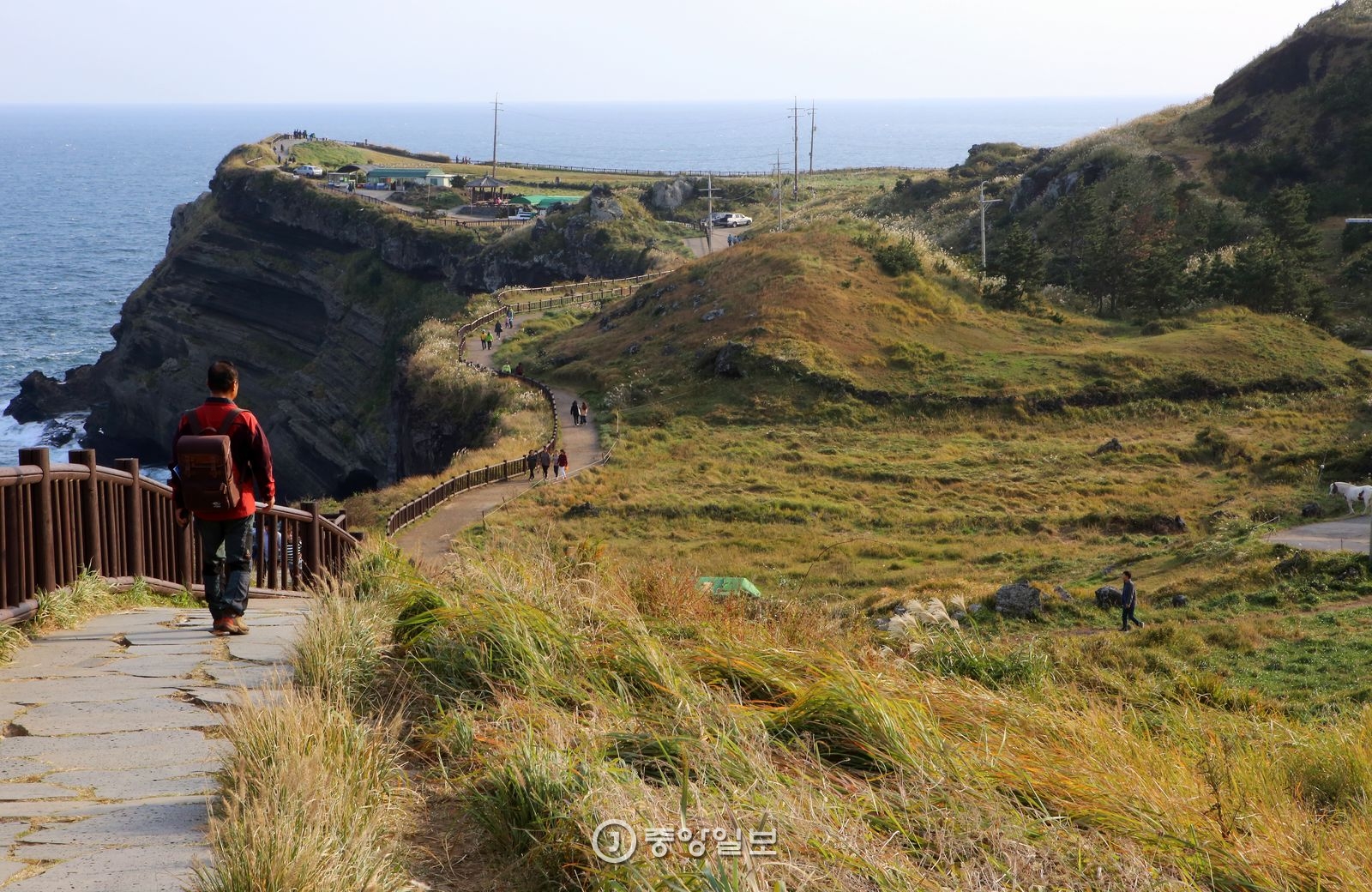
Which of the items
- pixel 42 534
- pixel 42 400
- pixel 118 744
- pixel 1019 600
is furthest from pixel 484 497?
pixel 42 400

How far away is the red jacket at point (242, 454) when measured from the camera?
325 inches

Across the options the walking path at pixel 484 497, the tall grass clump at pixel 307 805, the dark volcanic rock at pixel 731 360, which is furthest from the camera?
the dark volcanic rock at pixel 731 360

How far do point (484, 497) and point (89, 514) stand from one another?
84.7ft

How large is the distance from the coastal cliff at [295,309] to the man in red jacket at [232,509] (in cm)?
6226

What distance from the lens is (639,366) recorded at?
159 feet

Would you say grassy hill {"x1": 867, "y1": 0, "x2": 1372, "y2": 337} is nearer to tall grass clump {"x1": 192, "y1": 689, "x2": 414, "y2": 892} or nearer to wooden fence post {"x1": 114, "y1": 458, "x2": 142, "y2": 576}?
wooden fence post {"x1": 114, "y1": 458, "x2": 142, "y2": 576}

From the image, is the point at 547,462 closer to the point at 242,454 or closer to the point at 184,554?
the point at 184,554

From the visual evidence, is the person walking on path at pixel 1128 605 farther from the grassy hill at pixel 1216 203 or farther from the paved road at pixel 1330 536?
the grassy hill at pixel 1216 203

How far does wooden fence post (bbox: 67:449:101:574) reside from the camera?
913 cm

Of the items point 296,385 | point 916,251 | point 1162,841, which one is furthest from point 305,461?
point 1162,841

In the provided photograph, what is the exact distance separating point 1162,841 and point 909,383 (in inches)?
1576

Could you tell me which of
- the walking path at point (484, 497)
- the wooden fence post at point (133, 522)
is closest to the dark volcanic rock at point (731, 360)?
the walking path at point (484, 497)

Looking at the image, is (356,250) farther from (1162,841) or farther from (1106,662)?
(1162,841)

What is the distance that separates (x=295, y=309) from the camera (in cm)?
8488
